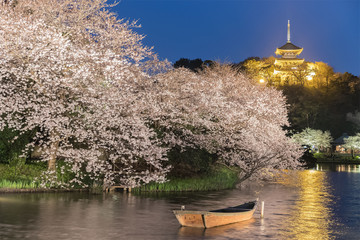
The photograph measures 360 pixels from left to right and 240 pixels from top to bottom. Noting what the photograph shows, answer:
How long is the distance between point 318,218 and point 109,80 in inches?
573

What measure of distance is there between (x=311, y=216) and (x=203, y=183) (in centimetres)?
1068

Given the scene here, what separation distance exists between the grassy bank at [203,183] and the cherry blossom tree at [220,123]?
102 centimetres

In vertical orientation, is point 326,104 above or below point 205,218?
above

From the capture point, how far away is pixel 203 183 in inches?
1323

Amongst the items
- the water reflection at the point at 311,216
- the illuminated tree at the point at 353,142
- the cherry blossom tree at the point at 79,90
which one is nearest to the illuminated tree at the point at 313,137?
the illuminated tree at the point at 353,142

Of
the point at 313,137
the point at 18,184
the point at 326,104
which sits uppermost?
the point at 326,104

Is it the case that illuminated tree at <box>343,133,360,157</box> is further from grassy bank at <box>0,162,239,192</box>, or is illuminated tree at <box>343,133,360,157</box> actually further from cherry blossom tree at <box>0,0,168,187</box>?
cherry blossom tree at <box>0,0,168,187</box>

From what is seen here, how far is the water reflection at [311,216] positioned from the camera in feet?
64.1

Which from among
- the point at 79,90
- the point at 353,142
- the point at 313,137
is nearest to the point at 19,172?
the point at 79,90

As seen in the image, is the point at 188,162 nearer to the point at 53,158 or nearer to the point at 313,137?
the point at 53,158

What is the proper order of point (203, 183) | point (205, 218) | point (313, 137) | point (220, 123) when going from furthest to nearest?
point (313, 137), point (220, 123), point (203, 183), point (205, 218)

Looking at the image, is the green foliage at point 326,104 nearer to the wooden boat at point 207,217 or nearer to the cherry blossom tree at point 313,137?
the cherry blossom tree at point 313,137

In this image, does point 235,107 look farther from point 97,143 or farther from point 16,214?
point 16,214

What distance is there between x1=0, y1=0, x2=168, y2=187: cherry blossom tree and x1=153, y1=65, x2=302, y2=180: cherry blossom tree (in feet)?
7.03
